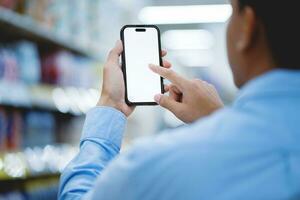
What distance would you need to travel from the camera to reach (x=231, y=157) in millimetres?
962

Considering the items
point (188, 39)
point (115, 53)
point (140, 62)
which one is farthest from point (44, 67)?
point (188, 39)

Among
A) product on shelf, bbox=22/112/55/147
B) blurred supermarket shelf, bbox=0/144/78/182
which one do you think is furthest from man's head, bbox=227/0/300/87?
product on shelf, bbox=22/112/55/147

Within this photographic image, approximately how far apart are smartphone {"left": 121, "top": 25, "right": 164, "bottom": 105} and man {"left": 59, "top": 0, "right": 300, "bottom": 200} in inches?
19.2

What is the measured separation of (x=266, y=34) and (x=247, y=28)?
3 centimetres

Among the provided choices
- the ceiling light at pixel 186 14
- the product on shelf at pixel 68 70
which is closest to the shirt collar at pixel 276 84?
the product on shelf at pixel 68 70

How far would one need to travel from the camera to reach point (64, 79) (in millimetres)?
3938

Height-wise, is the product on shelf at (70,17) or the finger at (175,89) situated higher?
the finger at (175,89)

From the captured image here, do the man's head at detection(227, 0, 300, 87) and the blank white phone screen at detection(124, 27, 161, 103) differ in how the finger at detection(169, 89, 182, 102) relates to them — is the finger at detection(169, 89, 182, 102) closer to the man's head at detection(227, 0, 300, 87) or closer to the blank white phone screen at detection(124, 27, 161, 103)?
the blank white phone screen at detection(124, 27, 161, 103)

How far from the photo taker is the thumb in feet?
4.61

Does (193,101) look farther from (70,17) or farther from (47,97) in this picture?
(70,17)

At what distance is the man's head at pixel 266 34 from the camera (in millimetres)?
1014

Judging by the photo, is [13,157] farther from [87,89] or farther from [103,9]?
[103,9]

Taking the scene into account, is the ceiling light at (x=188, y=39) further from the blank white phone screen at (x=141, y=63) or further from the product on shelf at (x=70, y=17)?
the blank white phone screen at (x=141, y=63)

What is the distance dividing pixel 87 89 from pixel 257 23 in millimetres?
3332
